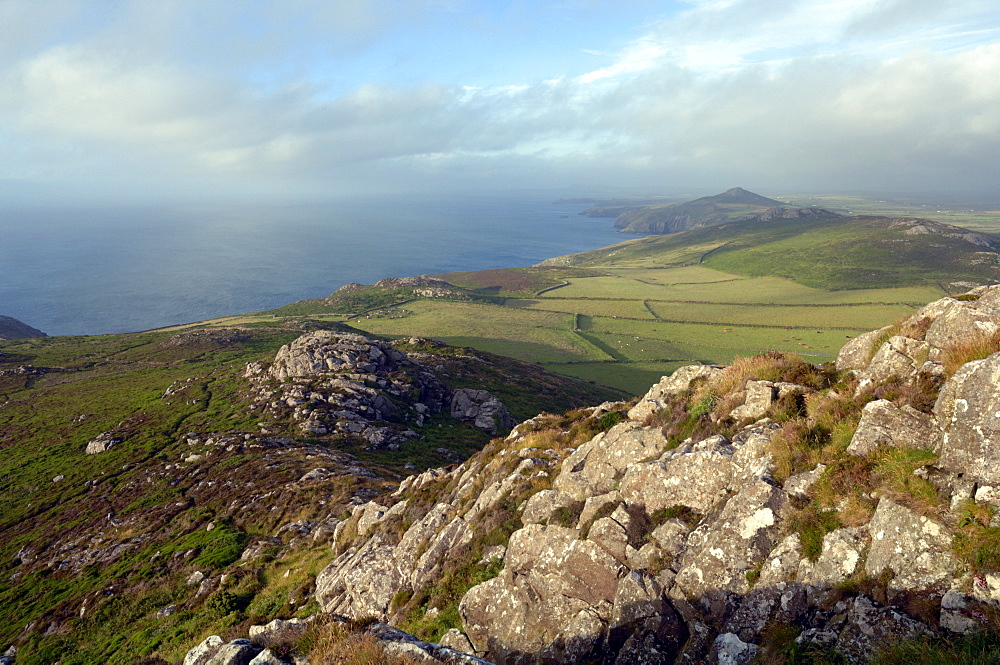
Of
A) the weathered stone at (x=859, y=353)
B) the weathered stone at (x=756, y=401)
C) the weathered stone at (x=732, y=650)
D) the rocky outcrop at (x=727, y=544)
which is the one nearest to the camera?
the rocky outcrop at (x=727, y=544)

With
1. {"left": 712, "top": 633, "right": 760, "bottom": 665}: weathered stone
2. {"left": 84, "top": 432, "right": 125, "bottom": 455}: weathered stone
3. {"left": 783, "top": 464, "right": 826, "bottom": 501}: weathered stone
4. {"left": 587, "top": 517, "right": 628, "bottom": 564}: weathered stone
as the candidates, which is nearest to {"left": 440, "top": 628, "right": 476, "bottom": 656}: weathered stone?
{"left": 587, "top": 517, "right": 628, "bottom": 564}: weathered stone

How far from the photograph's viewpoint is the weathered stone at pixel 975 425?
8.39 metres

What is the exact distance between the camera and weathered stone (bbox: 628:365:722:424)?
18.2 metres

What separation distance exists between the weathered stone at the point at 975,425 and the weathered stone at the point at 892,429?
1.01 feet

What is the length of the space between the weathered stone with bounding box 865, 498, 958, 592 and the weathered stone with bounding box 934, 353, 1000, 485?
1.33m

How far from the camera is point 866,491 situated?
31.6 feet

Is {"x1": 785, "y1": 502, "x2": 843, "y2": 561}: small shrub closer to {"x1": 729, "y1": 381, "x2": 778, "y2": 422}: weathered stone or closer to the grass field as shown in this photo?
{"x1": 729, "y1": 381, "x2": 778, "y2": 422}: weathered stone

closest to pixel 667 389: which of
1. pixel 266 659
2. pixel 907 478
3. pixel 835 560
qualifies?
pixel 907 478

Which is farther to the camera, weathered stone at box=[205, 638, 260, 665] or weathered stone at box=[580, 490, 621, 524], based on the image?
weathered stone at box=[580, 490, 621, 524]

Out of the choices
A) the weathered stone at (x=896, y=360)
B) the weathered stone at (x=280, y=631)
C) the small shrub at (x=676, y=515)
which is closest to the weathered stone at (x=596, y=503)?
the small shrub at (x=676, y=515)

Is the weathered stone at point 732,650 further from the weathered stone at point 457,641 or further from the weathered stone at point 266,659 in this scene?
the weathered stone at point 266,659

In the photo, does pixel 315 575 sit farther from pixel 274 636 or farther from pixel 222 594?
pixel 274 636

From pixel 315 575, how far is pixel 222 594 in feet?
16.5

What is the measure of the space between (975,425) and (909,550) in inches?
114
